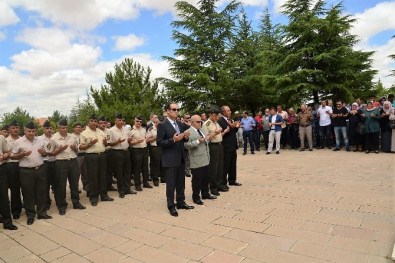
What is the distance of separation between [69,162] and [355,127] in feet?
32.4

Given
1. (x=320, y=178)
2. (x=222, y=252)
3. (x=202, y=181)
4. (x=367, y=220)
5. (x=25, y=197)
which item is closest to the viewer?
(x=222, y=252)

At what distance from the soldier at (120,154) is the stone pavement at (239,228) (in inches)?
18.7

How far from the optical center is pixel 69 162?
6598 mm

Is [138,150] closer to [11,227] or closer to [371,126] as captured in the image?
[11,227]

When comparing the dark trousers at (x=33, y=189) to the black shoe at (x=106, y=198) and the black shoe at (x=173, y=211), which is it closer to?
the black shoe at (x=106, y=198)

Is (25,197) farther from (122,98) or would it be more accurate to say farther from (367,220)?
(122,98)

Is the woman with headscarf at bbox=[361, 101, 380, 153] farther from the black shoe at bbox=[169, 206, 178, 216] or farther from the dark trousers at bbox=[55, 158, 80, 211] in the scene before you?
the dark trousers at bbox=[55, 158, 80, 211]

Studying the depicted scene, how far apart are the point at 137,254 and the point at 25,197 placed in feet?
10.4

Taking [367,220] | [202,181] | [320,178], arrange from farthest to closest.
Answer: [320,178] → [202,181] → [367,220]

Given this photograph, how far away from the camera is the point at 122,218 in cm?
562

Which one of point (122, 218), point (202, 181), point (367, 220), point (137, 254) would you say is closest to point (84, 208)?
point (122, 218)

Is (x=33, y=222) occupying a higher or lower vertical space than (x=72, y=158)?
lower

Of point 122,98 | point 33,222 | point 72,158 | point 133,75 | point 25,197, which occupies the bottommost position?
point 33,222

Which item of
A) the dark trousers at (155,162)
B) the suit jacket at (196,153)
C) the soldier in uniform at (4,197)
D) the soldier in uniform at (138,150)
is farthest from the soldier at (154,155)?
the soldier in uniform at (4,197)
